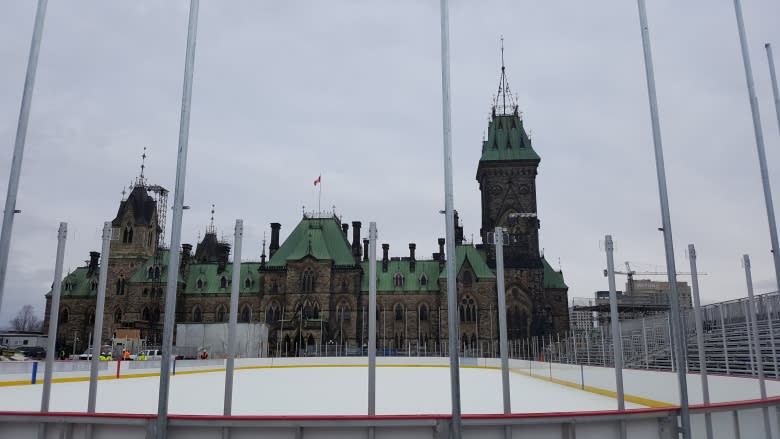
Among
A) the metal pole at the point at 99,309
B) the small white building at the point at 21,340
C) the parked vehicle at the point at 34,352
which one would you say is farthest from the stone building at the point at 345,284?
the metal pole at the point at 99,309

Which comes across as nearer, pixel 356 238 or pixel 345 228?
pixel 356 238

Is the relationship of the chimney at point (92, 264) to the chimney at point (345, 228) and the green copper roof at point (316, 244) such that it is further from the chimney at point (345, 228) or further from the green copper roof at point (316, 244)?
the chimney at point (345, 228)

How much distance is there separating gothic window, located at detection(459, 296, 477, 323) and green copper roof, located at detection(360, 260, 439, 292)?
400cm

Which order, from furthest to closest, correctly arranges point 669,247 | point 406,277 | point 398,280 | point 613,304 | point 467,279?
point 406,277 → point 398,280 → point 467,279 → point 613,304 → point 669,247

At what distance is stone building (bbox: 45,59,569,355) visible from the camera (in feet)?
203

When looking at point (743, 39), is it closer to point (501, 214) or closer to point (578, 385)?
point (578, 385)

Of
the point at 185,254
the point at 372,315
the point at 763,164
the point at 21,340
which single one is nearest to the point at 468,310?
the point at 185,254

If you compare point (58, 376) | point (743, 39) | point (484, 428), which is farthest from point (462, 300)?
point (484, 428)

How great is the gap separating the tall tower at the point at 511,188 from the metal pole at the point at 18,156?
57.2 metres

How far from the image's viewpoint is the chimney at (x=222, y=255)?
71.1 m

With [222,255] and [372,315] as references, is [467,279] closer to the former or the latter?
[222,255]

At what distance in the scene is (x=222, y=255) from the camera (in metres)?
77.4

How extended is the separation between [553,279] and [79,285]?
55200 millimetres

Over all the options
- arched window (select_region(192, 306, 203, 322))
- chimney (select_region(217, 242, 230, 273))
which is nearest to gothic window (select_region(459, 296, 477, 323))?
chimney (select_region(217, 242, 230, 273))
